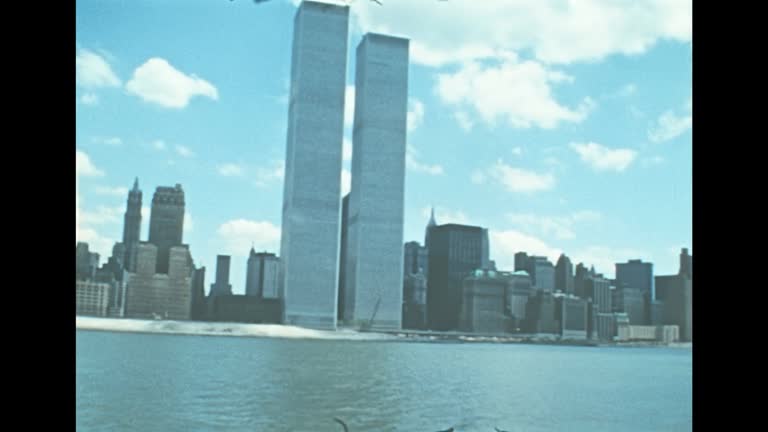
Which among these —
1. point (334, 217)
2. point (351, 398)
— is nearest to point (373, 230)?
point (334, 217)

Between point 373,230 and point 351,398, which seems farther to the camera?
point 373,230

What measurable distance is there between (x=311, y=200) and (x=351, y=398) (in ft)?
147

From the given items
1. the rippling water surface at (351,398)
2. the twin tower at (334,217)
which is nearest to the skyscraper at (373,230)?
the twin tower at (334,217)

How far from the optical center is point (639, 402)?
64.3ft

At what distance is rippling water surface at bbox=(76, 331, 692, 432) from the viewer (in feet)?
41.6

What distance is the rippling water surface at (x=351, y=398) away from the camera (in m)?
12.7

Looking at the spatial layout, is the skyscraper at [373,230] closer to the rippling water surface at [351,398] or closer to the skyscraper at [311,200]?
the skyscraper at [311,200]

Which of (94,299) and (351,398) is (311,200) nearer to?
(94,299)

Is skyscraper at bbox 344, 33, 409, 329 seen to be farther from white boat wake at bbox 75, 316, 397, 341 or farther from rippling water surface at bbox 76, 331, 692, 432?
rippling water surface at bbox 76, 331, 692, 432

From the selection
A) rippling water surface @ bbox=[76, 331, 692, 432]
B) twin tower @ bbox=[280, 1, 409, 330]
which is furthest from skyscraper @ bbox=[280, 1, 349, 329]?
rippling water surface @ bbox=[76, 331, 692, 432]

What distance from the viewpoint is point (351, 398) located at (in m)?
16.4
